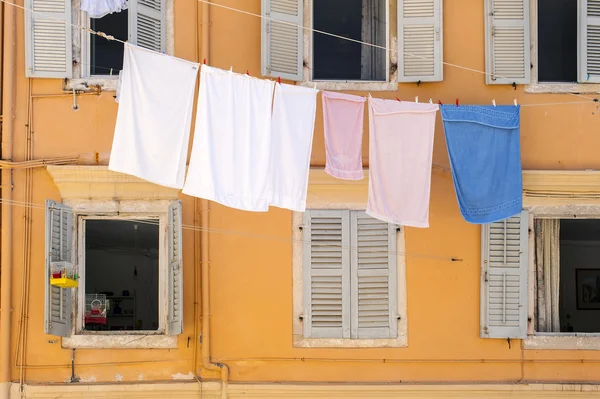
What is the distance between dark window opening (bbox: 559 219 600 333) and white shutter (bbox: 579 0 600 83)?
1.56m

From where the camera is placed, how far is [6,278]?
539 inches

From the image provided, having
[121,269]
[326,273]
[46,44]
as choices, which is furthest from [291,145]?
[46,44]

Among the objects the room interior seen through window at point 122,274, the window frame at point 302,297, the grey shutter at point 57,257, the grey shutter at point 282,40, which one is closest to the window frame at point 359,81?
the grey shutter at point 282,40

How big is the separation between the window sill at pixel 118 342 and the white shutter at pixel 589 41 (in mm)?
5126

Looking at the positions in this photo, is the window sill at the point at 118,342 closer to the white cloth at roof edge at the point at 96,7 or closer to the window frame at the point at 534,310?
the white cloth at roof edge at the point at 96,7

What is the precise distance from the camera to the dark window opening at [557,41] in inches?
564

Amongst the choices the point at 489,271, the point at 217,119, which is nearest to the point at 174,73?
the point at 217,119

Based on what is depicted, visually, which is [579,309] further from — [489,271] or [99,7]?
[99,7]

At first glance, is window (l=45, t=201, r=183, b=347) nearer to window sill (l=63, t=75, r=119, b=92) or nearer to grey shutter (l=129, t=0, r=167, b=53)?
window sill (l=63, t=75, r=119, b=92)

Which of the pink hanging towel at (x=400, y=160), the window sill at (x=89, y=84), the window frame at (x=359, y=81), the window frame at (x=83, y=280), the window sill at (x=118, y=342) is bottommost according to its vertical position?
the window sill at (x=118, y=342)

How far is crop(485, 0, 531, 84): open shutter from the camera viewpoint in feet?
A: 46.1

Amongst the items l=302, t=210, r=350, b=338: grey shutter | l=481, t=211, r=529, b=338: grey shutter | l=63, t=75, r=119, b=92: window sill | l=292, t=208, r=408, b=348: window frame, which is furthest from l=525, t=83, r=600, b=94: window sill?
l=63, t=75, r=119, b=92: window sill

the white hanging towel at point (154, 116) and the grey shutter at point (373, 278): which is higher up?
the white hanging towel at point (154, 116)

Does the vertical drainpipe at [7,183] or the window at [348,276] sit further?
the window at [348,276]
